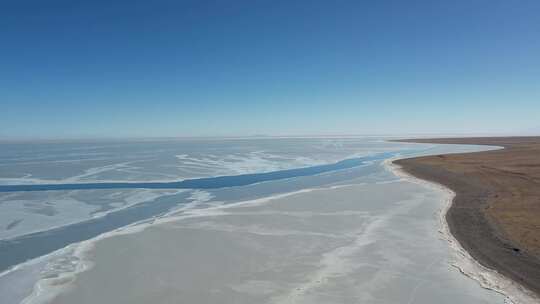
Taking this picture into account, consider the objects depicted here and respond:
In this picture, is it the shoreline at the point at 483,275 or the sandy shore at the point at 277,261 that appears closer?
the shoreline at the point at 483,275

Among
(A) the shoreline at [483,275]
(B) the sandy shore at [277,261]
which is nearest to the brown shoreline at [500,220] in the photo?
(A) the shoreline at [483,275]

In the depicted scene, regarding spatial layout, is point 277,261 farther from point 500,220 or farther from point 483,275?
point 500,220

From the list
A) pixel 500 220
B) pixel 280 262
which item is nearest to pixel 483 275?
pixel 280 262

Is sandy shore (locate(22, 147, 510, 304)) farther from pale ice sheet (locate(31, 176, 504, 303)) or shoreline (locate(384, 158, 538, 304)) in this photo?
shoreline (locate(384, 158, 538, 304))

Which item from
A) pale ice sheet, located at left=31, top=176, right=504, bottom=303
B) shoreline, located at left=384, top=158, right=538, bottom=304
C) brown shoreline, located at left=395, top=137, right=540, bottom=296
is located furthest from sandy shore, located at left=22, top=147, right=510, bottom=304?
brown shoreline, located at left=395, top=137, right=540, bottom=296

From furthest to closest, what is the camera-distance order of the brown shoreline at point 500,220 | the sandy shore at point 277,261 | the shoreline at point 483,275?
the brown shoreline at point 500,220 → the sandy shore at point 277,261 → the shoreline at point 483,275

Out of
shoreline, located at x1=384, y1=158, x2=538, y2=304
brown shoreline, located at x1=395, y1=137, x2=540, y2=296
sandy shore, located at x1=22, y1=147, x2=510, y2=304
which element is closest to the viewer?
shoreline, located at x1=384, y1=158, x2=538, y2=304

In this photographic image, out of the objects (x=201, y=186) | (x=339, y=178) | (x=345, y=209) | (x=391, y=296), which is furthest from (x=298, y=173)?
(x=391, y=296)

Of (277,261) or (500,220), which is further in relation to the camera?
(500,220)

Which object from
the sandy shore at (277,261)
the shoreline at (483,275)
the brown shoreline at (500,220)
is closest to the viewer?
the shoreline at (483,275)

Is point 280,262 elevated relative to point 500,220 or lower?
lower

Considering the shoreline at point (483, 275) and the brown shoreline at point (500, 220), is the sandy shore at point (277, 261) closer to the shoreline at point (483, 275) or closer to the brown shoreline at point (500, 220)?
the shoreline at point (483, 275)

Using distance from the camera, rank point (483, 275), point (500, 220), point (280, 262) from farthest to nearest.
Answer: point (500, 220) → point (280, 262) → point (483, 275)
